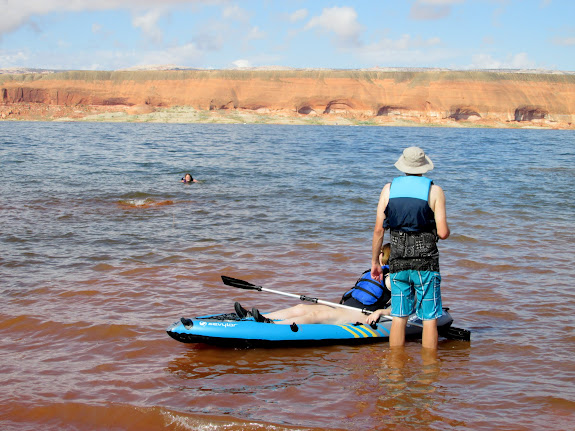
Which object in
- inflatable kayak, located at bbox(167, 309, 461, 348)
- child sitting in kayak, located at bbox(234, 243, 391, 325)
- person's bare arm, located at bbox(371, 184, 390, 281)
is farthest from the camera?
child sitting in kayak, located at bbox(234, 243, 391, 325)

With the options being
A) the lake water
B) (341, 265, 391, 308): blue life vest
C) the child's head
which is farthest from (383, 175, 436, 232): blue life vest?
the lake water

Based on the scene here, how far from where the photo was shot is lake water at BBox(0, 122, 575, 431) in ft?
14.1

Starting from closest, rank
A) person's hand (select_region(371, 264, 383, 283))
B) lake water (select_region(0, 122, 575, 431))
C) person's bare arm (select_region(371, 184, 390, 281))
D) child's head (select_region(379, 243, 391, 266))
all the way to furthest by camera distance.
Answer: lake water (select_region(0, 122, 575, 431)), person's bare arm (select_region(371, 184, 390, 281)), person's hand (select_region(371, 264, 383, 283)), child's head (select_region(379, 243, 391, 266))

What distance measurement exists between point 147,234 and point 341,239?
380 centimetres

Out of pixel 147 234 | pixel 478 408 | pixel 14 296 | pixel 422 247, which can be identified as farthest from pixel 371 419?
pixel 147 234

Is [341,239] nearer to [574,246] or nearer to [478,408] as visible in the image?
[574,246]

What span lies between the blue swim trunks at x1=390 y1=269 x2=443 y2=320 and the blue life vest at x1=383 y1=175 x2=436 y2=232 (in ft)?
1.38

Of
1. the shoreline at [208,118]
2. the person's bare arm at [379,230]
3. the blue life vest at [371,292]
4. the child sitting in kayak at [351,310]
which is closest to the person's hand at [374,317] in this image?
the child sitting in kayak at [351,310]

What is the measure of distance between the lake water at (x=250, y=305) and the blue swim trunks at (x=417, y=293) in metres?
0.53

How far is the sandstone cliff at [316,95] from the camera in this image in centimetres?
9262

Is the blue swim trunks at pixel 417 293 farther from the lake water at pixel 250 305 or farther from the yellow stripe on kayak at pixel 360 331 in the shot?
the yellow stripe on kayak at pixel 360 331

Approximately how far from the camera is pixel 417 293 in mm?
5078

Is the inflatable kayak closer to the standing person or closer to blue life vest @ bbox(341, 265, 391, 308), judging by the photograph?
blue life vest @ bbox(341, 265, 391, 308)

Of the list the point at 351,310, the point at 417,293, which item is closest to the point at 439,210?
the point at 417,293
